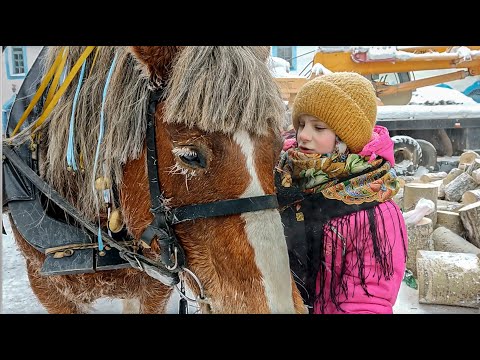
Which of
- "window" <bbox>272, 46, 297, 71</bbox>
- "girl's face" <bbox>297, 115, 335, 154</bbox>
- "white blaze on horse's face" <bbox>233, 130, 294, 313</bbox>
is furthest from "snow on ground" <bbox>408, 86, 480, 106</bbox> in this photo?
"white blaze on horse's face" <bbox>233, 130, 294, 313</bbox>

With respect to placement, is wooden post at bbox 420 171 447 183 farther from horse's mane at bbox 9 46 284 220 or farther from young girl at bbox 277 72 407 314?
horse's mane at bbox 9 46 284 220

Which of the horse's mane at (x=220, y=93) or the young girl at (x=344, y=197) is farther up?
the horse's mane at (x=220, y=93)

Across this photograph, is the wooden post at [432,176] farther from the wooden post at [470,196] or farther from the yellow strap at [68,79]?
the yellow strap at [68,79]

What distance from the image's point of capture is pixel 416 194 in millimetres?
2426

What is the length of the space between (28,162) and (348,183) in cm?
107

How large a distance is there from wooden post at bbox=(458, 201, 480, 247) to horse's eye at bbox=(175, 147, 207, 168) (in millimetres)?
1973

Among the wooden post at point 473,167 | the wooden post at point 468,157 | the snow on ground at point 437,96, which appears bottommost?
the wooden post at point 473,167

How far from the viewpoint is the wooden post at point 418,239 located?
90.9 inches

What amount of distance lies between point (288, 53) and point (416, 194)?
1.36 m

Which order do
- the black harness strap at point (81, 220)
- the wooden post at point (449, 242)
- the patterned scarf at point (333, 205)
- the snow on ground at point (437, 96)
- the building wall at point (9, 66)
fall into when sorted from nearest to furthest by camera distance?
the black harness strap at point (81, 220), the patterned scarf at point (333, 205), the building wall at point (9, 66), the wooden post at point (449, 242), the snow on ground at point (437, 96)

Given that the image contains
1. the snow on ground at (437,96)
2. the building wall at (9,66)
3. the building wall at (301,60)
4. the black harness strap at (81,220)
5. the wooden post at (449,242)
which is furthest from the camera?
the snow on ground at (437,96)

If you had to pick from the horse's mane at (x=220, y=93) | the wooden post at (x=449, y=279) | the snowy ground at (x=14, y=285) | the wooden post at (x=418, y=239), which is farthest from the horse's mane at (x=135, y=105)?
the wooden post at (x=418, y=239)

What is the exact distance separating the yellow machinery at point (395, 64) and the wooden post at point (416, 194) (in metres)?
0.75

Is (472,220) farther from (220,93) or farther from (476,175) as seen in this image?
(220,93)
